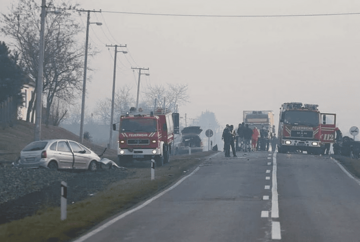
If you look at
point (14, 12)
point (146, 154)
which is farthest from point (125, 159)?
point (14, 12)

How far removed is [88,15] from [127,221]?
38741 mm

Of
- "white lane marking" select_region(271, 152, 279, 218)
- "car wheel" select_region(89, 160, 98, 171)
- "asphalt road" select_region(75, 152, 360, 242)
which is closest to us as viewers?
"asphalt road" select_region(75, 152, 360, 242)

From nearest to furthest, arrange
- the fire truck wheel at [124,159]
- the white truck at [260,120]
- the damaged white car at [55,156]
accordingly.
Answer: the damaged white car at [55,156] → the fire truck wheel at [124,159] → the white truck at [260,120]

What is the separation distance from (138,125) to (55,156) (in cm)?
731

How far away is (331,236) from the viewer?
11586 mm

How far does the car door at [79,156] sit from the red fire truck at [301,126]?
1793 cm

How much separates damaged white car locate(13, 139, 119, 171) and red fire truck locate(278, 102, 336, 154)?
58.7ft

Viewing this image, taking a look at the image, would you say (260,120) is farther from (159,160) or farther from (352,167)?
(352,167)

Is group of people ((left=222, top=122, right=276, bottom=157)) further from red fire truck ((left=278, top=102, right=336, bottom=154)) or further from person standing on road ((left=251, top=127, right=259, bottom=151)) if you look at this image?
red fire truck ((left=278, top=102, right=336, bottom=154))

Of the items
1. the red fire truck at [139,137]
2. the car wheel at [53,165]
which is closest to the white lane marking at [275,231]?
the car wheel at [53,165]

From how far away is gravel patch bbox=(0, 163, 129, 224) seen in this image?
17.2 m

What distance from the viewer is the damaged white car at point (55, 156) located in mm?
26938

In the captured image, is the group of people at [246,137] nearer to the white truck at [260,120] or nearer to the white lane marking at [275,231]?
the white truck at [260,120]

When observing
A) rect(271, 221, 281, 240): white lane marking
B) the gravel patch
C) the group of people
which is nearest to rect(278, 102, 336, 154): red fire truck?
the group of people
